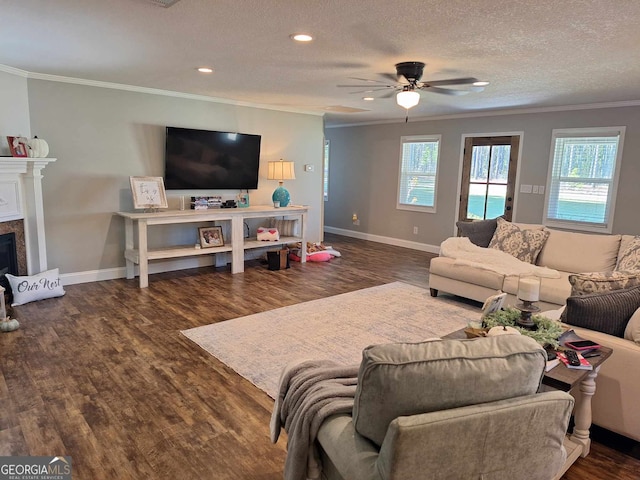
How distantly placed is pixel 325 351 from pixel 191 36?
96.6 inches

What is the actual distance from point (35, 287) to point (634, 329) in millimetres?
4931

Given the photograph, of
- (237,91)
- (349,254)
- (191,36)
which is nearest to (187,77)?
(237,91)

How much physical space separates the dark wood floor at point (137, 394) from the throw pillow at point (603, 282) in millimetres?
851

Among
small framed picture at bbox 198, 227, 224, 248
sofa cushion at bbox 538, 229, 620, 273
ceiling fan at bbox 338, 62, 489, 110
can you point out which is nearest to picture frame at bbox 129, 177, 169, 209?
small framed picture at bbox 198, 227, 224, 248

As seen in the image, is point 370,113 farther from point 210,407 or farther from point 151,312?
point 210,407

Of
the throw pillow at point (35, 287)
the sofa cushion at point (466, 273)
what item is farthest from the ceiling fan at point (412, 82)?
the throw pillow at point (35, 287)

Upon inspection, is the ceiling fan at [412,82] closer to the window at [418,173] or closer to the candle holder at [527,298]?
the candle holder at [527,298]

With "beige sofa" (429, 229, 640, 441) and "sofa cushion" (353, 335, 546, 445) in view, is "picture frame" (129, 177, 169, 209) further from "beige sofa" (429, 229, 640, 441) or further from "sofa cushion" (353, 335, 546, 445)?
"sofa cushion" (353, 335, 546, 445)

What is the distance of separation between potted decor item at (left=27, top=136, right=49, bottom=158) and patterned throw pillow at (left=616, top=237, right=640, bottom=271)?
5.60 m

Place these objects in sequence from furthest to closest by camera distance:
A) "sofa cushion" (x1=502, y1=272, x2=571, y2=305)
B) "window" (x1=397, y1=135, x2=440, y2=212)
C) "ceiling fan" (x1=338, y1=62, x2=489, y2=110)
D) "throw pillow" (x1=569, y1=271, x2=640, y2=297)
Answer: "window" (x1=397, y1=135, x2=440, y2=212), "sofa cushion" (x1=502, y1=272, x2=571, y2=305), "ceiling fan" (x1=338, y1=62, x2=489, y2=110), "throw pillow" (x1=569, y1=271, x2=640, y2=297)

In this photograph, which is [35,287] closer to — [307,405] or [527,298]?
[307,405]

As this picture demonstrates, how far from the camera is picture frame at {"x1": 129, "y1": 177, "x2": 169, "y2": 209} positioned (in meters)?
5.15

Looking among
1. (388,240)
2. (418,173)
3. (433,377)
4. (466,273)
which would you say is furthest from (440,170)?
(433,377)

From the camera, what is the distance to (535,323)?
241cm
